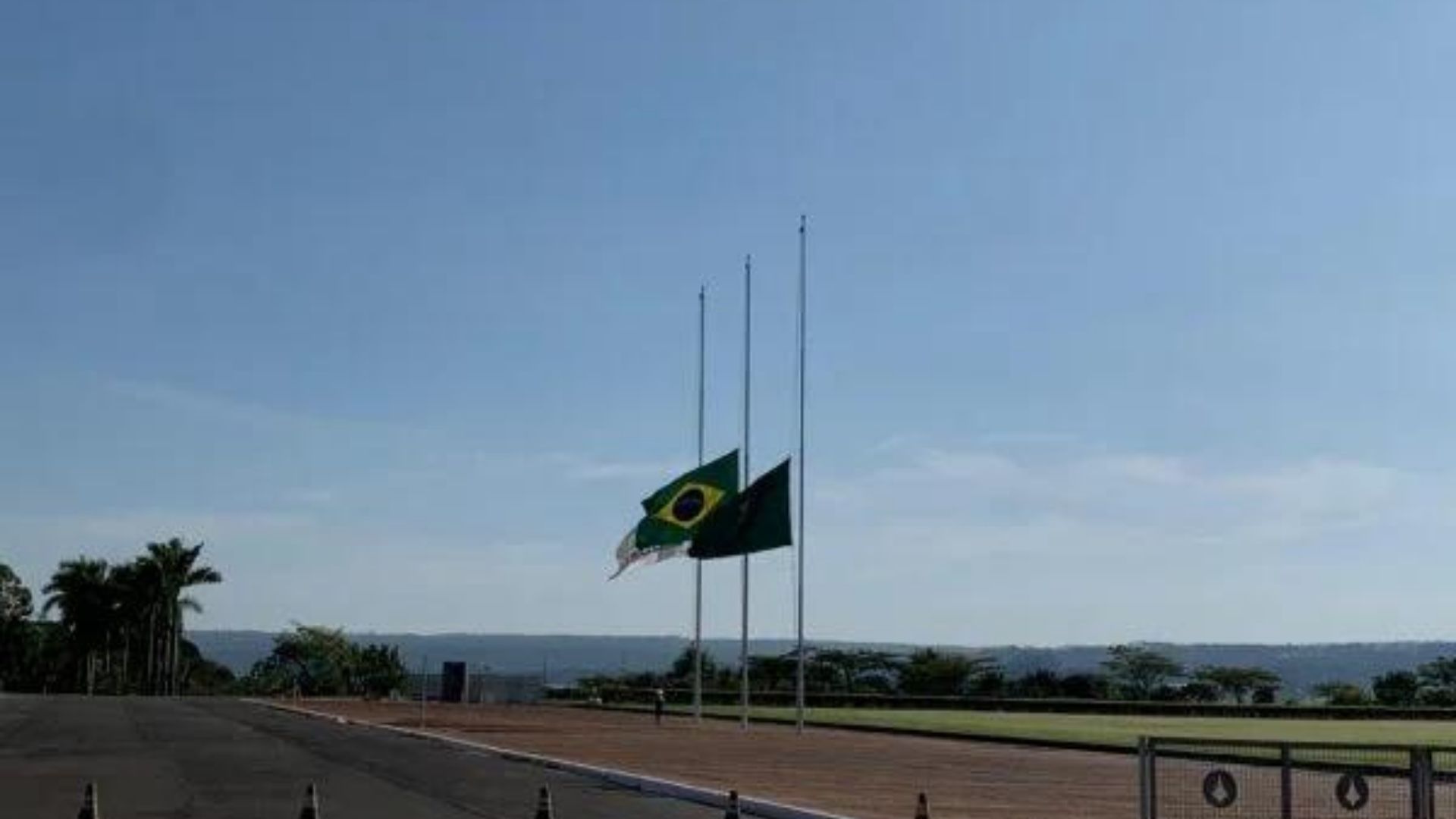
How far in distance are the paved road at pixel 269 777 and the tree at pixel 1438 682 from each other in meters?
57.2

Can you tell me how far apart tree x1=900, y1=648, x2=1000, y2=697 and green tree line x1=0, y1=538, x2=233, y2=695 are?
4503 centimetres

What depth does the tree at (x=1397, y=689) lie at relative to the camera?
7956 cm

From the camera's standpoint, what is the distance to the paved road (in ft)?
65.8

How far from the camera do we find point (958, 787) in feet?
81.4

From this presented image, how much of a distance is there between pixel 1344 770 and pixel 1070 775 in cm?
1428

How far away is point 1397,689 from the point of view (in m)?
82.5

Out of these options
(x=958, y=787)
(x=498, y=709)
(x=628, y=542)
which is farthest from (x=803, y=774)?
(x=498, y=709)

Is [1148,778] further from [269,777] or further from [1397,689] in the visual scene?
[1397,689]

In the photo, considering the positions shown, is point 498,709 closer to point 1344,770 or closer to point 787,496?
point 787,496

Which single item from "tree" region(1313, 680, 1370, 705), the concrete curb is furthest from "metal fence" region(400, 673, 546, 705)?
"tree" region(1313, 680, 1370, 705)

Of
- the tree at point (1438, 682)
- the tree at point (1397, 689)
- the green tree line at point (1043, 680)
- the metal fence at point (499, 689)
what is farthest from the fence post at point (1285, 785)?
the tree at point (1438, 682)

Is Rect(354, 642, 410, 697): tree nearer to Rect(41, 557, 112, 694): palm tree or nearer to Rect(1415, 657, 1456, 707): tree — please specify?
Rect(41, 557, 112, 694): palm tree

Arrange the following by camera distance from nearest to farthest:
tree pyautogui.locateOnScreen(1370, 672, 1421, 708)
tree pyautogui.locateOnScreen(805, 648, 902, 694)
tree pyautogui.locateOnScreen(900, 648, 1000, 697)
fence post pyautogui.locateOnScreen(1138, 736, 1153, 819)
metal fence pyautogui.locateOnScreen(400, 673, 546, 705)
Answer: fence post pyautogui.locateOnScreen(1138, 736, 1153, 819)
metal fence pyautogui.locateOnScreen(400, 673, 546, 705)
tree pyautogui.locateOnScreen(1370, 672, 1421, 708)
tree pyautogui.locateOnScreen(900, 648, 1000, 697)
tree pyautogui.locateOnScreen(805, 648, 902, 694)

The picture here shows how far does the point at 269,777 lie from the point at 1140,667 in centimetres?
8538
